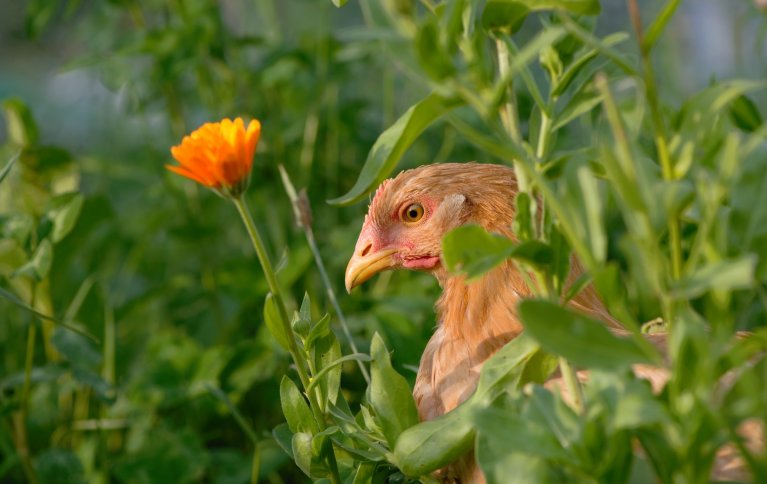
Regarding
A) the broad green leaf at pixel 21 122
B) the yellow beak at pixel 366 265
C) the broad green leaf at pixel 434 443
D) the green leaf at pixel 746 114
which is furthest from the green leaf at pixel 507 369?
the broad green leaf at pixel 21 122

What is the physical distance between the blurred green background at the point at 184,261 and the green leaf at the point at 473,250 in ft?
2.37

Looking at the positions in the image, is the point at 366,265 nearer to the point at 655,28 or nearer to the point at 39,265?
the point at 39,265

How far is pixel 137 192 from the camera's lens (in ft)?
10.2

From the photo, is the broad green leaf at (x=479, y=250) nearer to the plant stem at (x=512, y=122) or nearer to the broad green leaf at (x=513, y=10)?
the plant stem at (x=512, y=122)

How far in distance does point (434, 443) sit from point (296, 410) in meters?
0.17

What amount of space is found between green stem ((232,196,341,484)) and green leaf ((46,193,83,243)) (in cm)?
48

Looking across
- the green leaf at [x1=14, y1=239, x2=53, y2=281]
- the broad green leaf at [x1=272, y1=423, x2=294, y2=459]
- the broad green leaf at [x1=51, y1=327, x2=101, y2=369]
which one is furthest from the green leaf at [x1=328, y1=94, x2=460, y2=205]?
the broad green leaf at [x1=51, y1=327, x2=101, y2=369]

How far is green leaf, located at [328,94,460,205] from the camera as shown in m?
0.85

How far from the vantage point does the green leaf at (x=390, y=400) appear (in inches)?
39.4

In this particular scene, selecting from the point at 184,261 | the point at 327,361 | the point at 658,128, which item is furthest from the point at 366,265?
the point at 184,261

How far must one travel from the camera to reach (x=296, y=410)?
1.04 m

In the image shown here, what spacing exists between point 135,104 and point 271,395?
0.83 metres

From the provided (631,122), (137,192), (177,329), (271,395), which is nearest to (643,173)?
(631,122)

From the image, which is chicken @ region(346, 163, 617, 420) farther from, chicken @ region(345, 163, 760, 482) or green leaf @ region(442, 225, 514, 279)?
green leaf @ region(442, 225, 514, 279)
